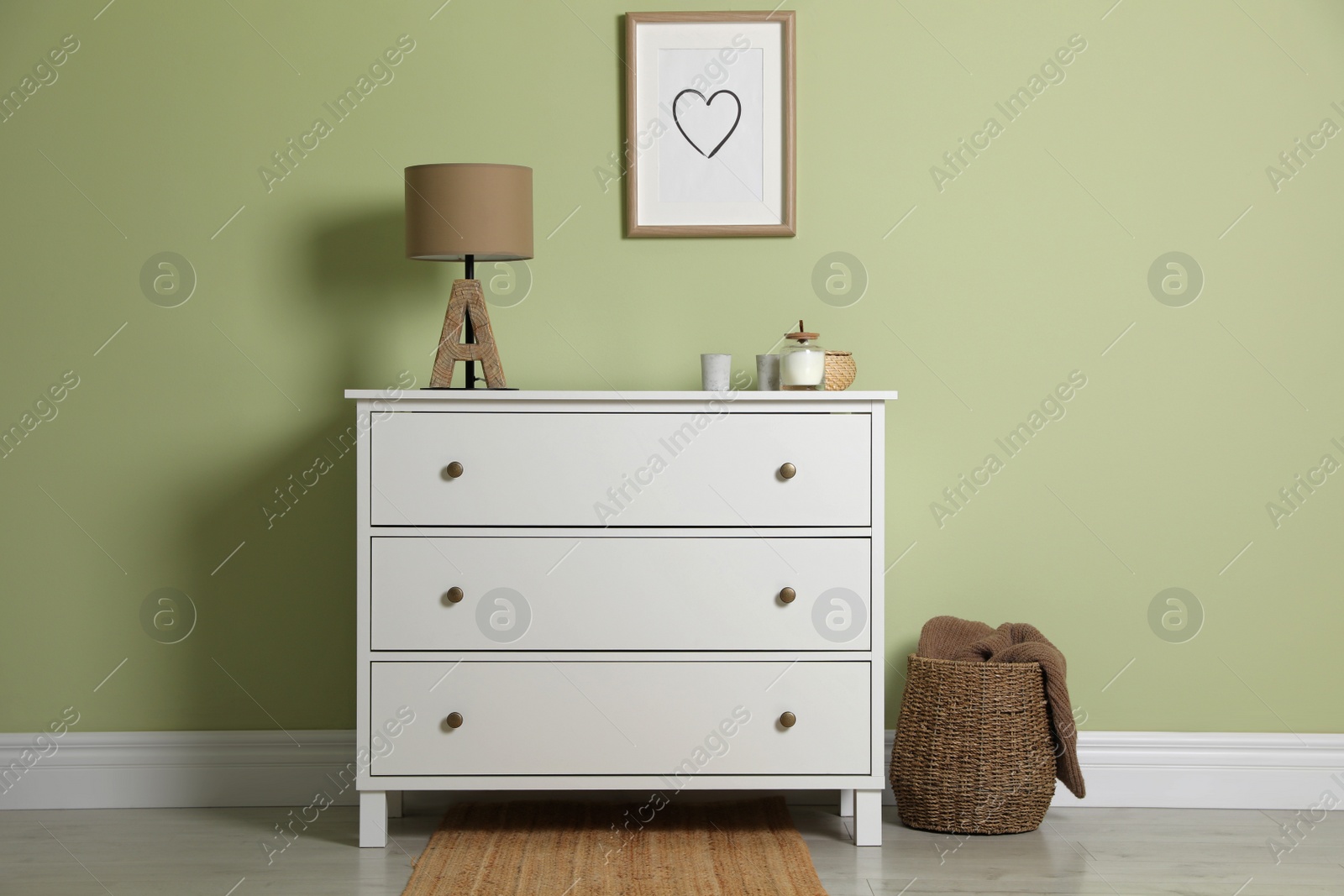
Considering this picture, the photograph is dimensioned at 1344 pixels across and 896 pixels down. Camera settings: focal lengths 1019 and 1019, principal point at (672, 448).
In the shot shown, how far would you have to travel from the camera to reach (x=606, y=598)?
2229 millimetres

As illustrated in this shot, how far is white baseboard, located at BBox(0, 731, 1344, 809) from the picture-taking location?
2613 millimetres

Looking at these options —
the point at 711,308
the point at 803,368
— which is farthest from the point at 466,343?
the point at 803,368

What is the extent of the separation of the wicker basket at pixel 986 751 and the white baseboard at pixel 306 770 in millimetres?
281

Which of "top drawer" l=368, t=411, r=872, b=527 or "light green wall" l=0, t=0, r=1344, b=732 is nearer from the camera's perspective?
"top drawer" l=368, t=411, r=872, b=527

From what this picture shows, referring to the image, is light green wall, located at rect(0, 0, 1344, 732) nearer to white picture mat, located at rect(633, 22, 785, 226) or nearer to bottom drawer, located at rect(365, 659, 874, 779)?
white picture mat, located at rect(633, 22, 785, 226)

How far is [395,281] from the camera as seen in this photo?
8.77ft

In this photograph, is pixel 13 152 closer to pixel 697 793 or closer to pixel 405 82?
pixel 405 82

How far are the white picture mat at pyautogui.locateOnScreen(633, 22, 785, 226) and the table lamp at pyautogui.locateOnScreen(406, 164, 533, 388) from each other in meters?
0.39

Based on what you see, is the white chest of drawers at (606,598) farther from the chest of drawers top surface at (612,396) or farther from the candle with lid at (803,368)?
the candle with lid at (803,368)

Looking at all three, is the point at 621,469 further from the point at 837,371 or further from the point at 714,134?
the point at 714,134

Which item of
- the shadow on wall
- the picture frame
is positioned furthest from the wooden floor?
the picture frame

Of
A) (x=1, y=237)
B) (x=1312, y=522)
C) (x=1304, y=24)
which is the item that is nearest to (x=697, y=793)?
(x=1312, y=522)

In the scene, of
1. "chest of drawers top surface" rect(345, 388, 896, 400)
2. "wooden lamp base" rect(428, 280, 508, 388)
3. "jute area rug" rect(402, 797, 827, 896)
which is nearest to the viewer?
"jute area rug" rect(402, 797, 827, 896)

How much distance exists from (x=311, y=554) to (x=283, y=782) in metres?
0.59
